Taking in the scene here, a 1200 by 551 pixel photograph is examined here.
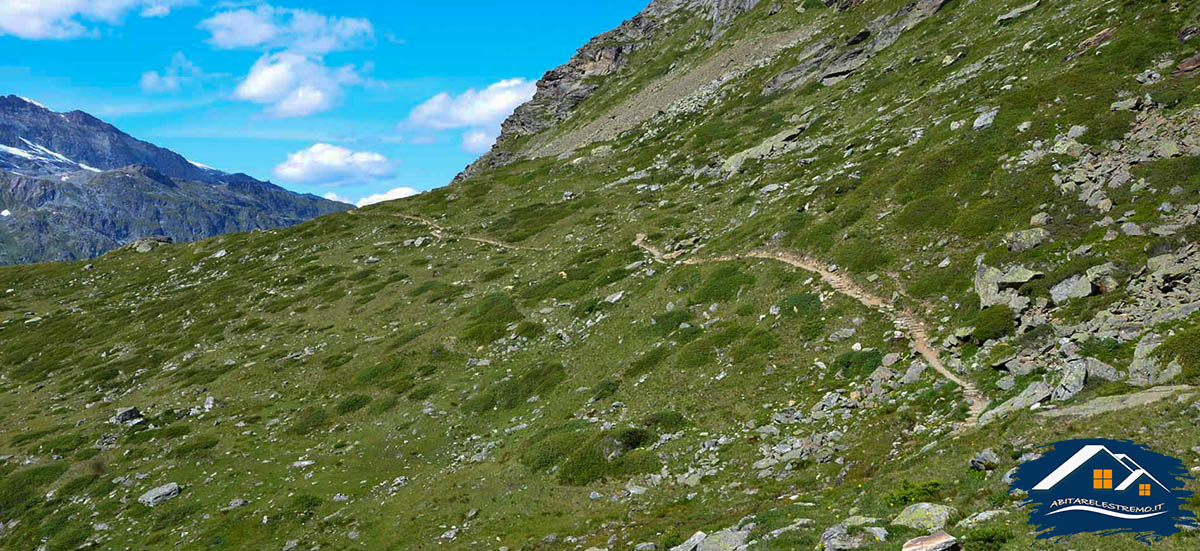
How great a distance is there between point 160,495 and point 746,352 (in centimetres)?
3456

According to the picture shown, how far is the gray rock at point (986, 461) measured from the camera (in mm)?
15969

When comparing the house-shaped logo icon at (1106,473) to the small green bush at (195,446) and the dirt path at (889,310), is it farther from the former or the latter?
the small green bush at (195,446)

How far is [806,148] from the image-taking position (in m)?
63.0

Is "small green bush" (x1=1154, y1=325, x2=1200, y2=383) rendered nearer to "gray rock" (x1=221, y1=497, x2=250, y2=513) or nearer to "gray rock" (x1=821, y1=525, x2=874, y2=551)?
"gray rock" (x1=821, y1=525, x2=874, y2=551)

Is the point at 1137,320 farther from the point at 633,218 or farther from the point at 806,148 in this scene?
the point at 633,218

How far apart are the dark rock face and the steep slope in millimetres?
71443

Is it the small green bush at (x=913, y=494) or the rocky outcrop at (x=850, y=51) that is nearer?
the small green bush at (x=913, y=494)

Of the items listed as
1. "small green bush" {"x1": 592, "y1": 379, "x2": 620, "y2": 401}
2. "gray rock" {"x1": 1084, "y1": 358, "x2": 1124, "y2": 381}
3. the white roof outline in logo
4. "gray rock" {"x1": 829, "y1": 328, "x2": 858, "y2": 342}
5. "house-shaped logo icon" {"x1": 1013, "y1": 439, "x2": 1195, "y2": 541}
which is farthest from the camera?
"small green bush" {"x1": 592, "y1": 379, "x2": 620, "y2": 401}

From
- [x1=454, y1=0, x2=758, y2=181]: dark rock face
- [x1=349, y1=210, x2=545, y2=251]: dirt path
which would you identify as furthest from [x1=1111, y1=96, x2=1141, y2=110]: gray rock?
[x1=454, y1=0, x2=758, y2=181]: dark rock face

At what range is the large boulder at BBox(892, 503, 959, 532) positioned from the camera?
14.4 metres

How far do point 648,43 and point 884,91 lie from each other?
9176 cm

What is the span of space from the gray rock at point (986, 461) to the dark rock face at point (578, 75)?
427ft

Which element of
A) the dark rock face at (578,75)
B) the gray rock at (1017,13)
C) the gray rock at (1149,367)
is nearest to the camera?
the gray rock at (1149,367)

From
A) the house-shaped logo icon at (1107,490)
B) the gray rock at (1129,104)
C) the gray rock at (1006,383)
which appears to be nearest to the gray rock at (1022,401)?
the gray rock at (1006,383)
